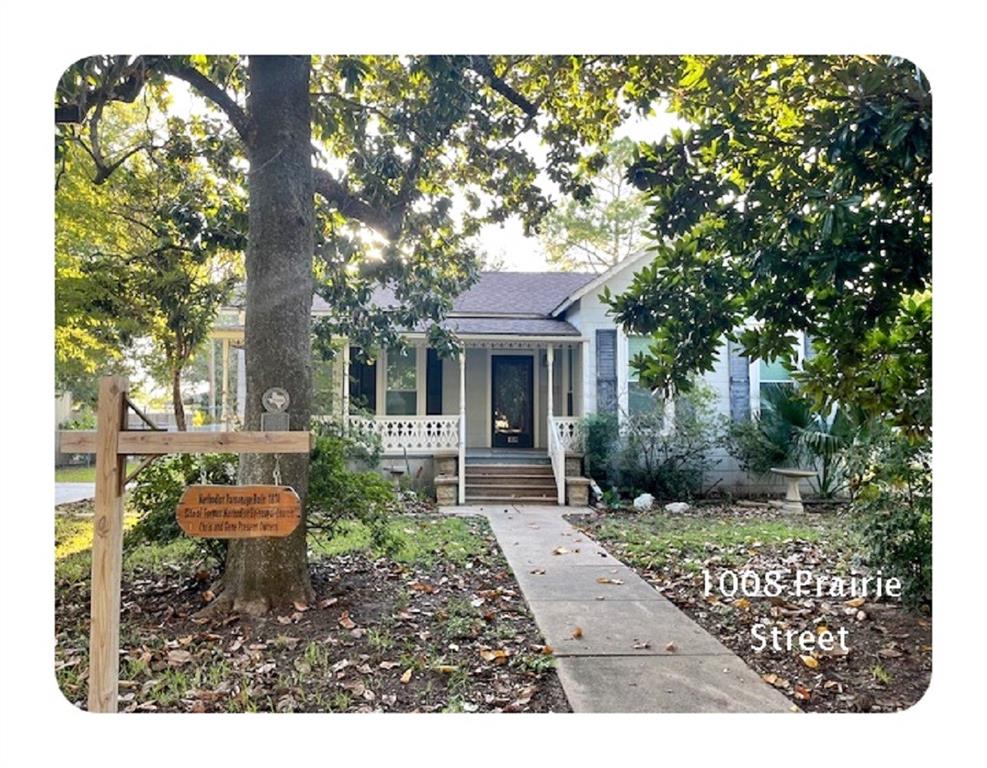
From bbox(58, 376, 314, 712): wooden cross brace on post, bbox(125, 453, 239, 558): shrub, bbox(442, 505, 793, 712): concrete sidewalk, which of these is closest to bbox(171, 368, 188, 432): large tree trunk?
bbox(125, 453, 239, 558): shrub

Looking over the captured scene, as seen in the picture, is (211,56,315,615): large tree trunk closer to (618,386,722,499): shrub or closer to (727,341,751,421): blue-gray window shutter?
(618,386,722,499): shrub

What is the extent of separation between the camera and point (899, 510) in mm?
2418

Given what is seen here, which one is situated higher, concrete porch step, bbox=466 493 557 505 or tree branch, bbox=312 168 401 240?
tree branch, bbox=312 168 401 240

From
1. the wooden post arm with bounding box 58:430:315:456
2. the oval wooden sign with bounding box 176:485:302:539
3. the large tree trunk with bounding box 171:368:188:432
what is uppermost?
the large tree trunk with bounding box 171:368:188:432

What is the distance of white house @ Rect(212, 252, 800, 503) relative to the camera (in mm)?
2934

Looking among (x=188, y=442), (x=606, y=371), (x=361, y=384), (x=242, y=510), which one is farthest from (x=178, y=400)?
(x=606, y=371)

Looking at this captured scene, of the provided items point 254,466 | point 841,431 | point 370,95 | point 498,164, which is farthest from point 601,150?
point 254,466

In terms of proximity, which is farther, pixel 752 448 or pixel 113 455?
pixel 752 448

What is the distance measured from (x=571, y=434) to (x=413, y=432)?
113 centimetres

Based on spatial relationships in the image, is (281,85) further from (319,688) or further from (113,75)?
(319,688)

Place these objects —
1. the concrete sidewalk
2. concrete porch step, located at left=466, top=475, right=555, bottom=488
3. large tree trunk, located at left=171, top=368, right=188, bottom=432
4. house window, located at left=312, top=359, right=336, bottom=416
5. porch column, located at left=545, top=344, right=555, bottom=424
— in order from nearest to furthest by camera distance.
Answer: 1. the concrete sidewalk
2. large tree trunk, located at left=171, top=368, right=188, bottom=432
3. house window, located at left=312, top=359, right=336, bottom=416
4. concrete porch step, located at left=466, top=475, right=555, bottom=488
5. porch column, located at left=545, top=344, right=555, bottom=424

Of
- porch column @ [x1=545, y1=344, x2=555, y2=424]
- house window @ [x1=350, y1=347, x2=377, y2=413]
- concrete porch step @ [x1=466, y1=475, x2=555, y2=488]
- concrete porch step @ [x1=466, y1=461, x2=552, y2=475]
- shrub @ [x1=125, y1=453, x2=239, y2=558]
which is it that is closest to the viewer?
shrub @ [x1=125, y1=453, x2=239, y2=558]

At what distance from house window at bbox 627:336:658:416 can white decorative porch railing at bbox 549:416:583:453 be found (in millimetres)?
531

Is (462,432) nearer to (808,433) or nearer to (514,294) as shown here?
(514,294)
